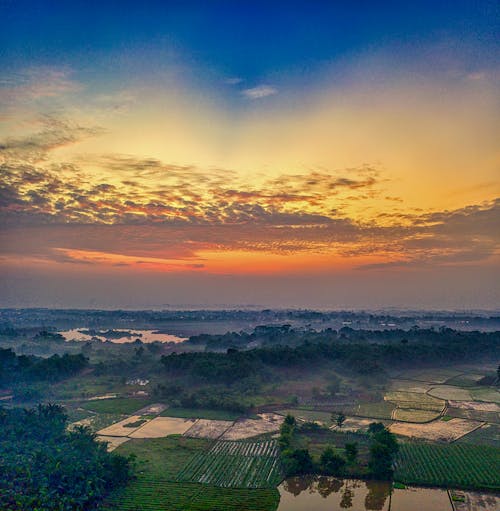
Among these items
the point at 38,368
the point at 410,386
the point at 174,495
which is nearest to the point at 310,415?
the point at 410,386

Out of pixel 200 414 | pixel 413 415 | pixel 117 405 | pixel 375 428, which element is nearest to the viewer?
pixel 375 428

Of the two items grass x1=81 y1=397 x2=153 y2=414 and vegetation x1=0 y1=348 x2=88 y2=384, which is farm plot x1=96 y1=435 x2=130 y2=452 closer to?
grass x1=81 y1=397 x2=153 y2=414

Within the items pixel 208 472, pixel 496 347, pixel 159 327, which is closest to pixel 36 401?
pixel 208 472

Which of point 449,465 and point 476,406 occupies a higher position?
point 476,406

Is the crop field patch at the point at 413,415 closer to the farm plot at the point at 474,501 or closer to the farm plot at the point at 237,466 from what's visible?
the farm plot at the point at 237,466

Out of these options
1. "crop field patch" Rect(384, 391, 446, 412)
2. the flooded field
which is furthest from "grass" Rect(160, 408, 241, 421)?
the flooded field

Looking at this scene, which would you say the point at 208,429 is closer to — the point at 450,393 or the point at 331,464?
the point at 331,464

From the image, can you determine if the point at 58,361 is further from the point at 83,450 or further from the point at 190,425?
the point at 83,450
